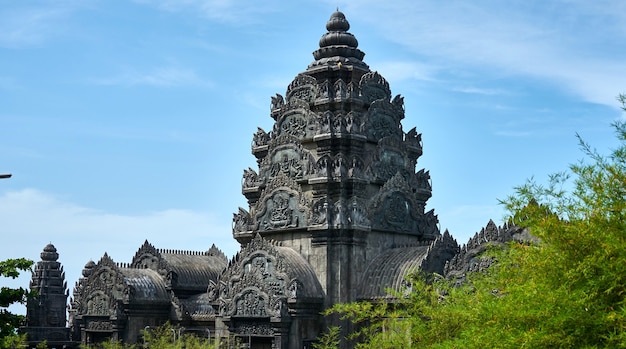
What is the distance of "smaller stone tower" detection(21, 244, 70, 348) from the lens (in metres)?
46.6

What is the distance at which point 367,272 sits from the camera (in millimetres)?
32219

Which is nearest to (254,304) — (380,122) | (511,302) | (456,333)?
(380,122)

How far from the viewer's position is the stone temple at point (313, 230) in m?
31.5

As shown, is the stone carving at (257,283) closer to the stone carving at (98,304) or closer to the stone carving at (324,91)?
the stone carving at (324,91)

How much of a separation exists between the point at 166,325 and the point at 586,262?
26712mm

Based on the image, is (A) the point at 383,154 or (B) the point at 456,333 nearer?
(B) the point at 456,333

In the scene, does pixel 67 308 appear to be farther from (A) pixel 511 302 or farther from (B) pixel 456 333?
(A) pixel 511 302

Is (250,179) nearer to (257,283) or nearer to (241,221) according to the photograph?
(241,221)

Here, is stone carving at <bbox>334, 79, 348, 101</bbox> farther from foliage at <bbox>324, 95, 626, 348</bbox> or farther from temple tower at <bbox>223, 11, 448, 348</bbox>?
foliage at <bbox>324, 95, 626, 348</bbox>

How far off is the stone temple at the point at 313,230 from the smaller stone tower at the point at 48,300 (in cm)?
805

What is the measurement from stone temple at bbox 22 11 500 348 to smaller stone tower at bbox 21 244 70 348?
26.4ft

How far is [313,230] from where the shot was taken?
32375mm

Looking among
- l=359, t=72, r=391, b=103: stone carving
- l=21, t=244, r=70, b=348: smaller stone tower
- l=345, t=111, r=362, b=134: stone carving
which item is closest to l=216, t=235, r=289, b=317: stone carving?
l=345, t=111, r=362, b=134: stone carving

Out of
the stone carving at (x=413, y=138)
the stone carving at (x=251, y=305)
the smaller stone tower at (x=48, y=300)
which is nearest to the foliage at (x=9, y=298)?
the stone carving at (x=251, y=305)
